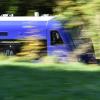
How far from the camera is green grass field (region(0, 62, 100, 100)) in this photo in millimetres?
3693

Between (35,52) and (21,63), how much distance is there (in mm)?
190

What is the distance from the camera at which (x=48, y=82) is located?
4027 millimetres

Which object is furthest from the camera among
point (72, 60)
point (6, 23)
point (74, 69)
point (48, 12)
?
point (6, 23)

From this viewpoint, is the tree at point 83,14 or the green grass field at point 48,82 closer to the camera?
the green grass field at point 48,82

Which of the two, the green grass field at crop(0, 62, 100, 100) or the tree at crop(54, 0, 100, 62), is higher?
the tree at crop(54, 0, 100, 62)

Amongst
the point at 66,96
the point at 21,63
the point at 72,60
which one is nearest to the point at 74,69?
the point at 72,60

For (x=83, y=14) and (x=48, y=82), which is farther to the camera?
(x=83, y=14)

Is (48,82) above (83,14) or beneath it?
beneath

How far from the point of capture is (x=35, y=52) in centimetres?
496

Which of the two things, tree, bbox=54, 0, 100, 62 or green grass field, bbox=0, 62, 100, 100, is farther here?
tree, bbox=54, 0, 100, 62

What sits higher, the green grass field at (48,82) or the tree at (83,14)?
the tree at (83,14)

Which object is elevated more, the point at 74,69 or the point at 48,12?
the point at 48,12

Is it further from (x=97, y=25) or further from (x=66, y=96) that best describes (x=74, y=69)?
(x=66, y=96)

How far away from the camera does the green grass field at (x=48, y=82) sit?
145 inches
